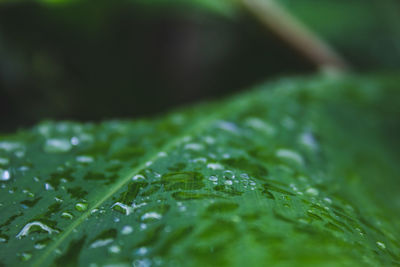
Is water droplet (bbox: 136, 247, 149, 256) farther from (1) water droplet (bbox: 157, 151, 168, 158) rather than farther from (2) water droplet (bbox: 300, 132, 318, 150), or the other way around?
(2) water droplet (bbox: 300, 132, 318, 150)

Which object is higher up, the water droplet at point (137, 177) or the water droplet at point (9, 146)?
the water droplet at point (137, 177)

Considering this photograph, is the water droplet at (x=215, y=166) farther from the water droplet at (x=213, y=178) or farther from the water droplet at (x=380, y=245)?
the water droplet at (x=380, y=245)

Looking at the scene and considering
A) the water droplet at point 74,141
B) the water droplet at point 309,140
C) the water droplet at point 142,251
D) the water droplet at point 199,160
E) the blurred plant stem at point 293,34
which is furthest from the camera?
the blurred plant stem at point 293,34

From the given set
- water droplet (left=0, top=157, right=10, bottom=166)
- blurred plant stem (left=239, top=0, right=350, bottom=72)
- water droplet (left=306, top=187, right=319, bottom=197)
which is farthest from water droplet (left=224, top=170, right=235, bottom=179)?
blurred plant stem (left=239, top=0, right=350, bottom=72)

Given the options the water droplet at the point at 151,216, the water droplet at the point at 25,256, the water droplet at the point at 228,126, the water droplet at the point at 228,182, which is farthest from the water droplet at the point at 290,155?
the water droplet at the point at 25,256

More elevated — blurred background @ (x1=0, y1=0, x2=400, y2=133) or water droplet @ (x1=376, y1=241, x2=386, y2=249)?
blurred background @ (x1=0, y1=0, x2=400, y2=133)

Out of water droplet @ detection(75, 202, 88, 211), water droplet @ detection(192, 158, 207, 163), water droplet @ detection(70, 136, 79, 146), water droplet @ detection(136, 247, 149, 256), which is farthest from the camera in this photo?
water droplet @ detection(70, 136, 79, 146)

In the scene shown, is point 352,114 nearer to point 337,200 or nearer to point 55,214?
point 337,200
